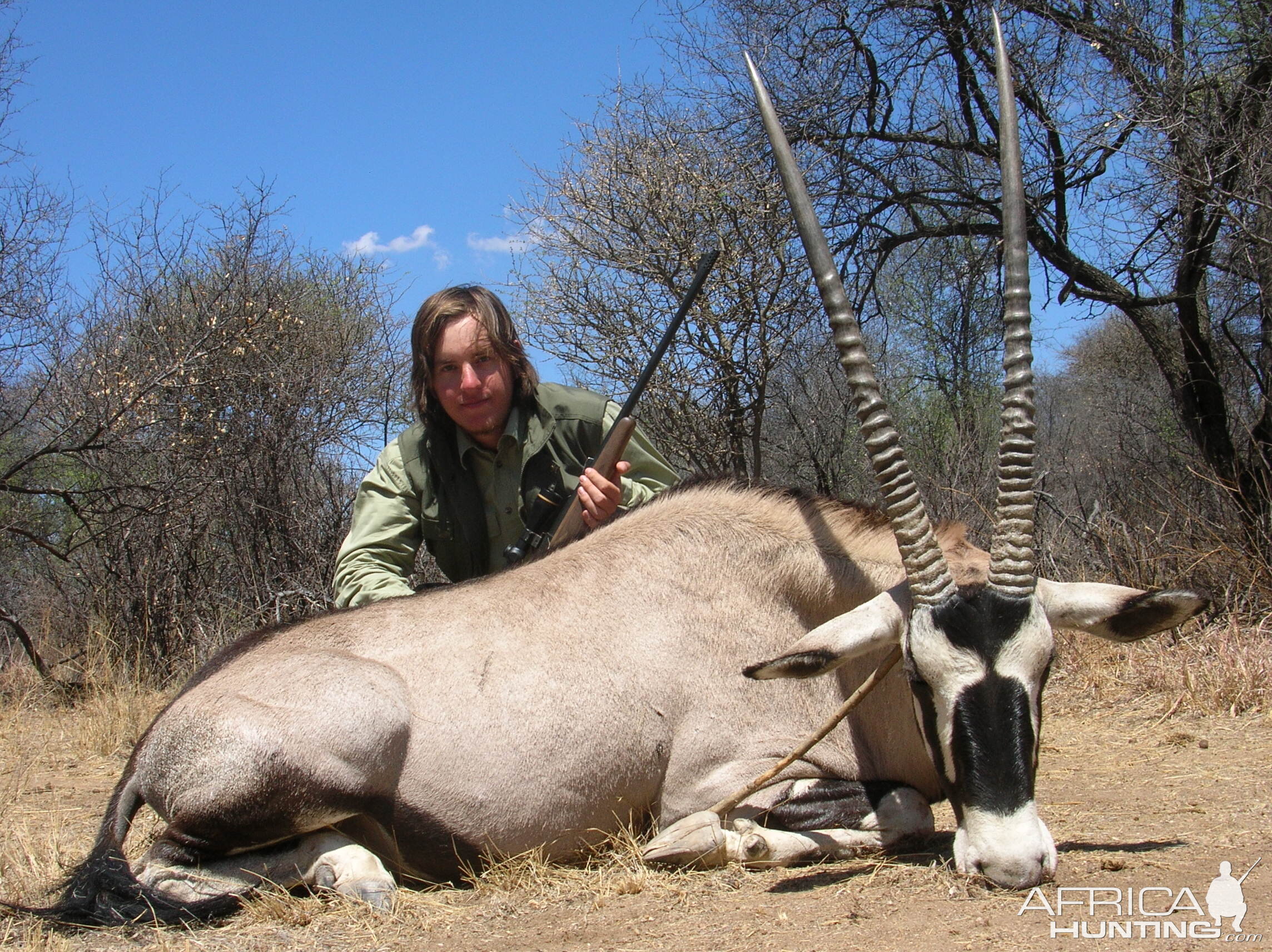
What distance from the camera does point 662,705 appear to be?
367 centimetres

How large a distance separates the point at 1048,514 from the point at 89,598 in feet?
→ 25.4

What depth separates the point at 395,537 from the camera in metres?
4.99

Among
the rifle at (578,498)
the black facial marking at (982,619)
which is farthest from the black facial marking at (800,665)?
the rifle at (578,498)

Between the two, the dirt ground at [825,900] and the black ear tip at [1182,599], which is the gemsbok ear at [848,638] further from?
the black ear tip at [1182,599]

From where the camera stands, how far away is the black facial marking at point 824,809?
3584mm

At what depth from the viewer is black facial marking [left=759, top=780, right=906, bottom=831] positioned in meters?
3.58

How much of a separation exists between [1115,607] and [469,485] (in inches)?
114

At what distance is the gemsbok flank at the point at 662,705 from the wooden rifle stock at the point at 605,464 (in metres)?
0.64

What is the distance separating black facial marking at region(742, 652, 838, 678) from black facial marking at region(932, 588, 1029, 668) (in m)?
0.34

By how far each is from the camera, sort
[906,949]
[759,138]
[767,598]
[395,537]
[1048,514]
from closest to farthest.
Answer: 1. [906,949]
2. [767,598]
3. [395,537]
4. [1048,514]
5. [759,138]

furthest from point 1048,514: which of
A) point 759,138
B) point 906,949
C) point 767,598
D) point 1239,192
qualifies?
point 906,949

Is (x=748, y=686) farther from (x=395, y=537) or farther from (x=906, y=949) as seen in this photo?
(x=395, y=537)

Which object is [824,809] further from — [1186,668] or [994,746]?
[1186,668]

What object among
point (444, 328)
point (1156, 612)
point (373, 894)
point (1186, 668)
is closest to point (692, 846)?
point (373, 894)
